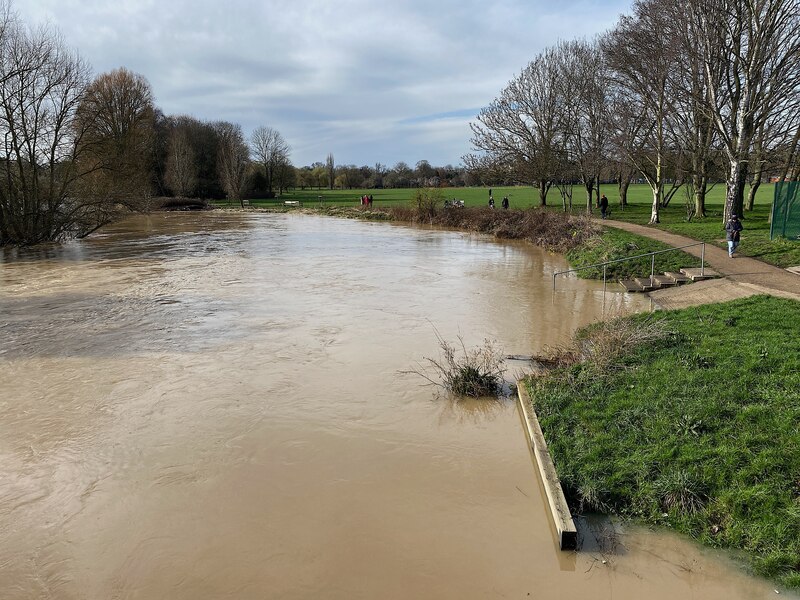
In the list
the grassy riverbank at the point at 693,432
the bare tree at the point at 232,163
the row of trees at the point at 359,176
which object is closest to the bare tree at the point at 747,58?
the grassy riverbank at the point at 693,432

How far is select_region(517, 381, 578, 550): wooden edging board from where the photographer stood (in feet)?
18.5

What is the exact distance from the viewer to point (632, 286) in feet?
58.5

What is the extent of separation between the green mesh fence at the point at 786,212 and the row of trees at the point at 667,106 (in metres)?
2.90

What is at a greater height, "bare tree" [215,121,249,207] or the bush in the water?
"bare tree" [215,121,249,207]

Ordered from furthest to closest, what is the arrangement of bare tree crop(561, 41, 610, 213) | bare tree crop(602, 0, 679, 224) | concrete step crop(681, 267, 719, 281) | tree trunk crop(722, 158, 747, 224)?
bare tree crop(561, 41, 610, 213) → bare tree crop(602, 0, 679, 224) → tree trunk crop(722, 158, 747, 224) → concrete step crop(681, 267, 719, 281)

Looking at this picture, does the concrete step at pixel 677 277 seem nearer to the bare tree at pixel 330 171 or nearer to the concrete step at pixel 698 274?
the concrete step at pixel 698 274

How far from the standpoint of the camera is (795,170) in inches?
1157

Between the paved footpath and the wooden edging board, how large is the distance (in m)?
7.49

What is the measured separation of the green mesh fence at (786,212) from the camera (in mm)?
18953

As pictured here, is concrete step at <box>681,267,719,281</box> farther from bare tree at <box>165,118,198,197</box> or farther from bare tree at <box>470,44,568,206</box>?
bare tree at <box>165,118,198,197</box>

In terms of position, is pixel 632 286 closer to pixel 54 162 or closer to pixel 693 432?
pixel 693 432

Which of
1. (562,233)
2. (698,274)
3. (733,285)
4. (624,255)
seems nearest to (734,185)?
(624,255)

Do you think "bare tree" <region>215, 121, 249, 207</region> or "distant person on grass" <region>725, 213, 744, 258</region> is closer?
"distant person on grass" <region>725, 213, 744, 258</region>

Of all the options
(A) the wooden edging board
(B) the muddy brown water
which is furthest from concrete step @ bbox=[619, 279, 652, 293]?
(A) the wooden edging board
